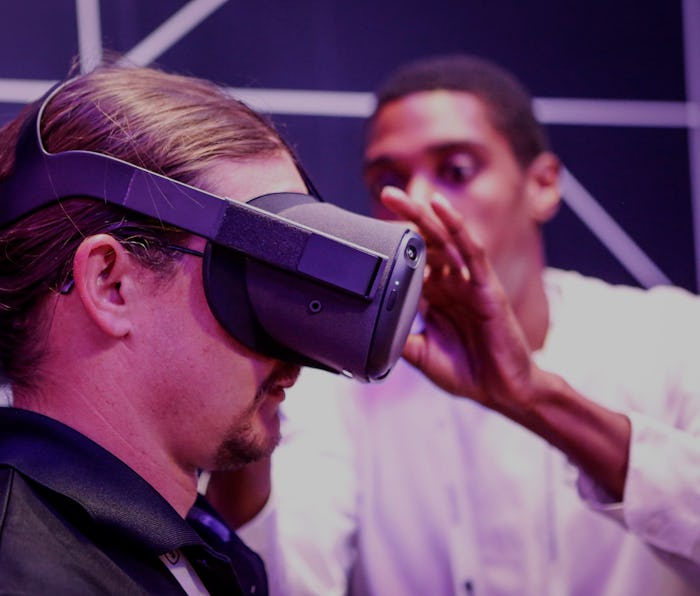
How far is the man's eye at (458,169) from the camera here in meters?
1.94

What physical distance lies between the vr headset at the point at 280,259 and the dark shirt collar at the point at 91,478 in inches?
8.3

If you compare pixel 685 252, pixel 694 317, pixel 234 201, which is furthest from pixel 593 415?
pixel 685 252

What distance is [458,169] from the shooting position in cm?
194

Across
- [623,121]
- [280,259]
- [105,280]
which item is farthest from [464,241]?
[623,121]

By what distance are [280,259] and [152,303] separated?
0.56 feet

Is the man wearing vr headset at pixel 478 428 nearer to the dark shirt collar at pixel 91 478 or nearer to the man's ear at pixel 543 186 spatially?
the man's ear at pixel 543 186

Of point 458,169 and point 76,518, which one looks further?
point 458,169

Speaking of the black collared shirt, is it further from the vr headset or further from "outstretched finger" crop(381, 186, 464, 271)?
"outstretched finger" crop(381, 186, 464, 271)

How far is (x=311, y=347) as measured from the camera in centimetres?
105

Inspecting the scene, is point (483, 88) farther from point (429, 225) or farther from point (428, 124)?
point (429, 225)

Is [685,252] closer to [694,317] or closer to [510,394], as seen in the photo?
[694,317]

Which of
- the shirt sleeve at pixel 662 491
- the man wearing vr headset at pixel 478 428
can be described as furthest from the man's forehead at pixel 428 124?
the shirt sleeve at pixel 662 491

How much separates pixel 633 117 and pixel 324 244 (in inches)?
54.4

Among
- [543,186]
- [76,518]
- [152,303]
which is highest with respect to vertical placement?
[543,186]
